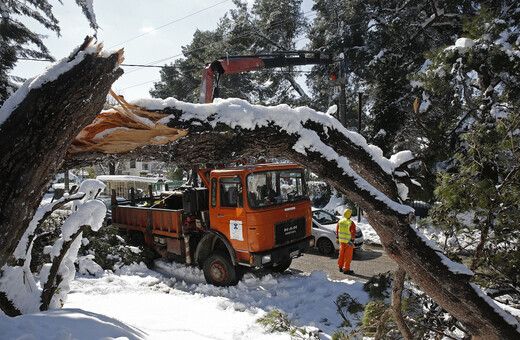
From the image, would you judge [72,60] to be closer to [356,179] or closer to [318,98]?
[356,179]

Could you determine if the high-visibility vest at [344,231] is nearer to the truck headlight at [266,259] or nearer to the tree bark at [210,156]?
the truck headlight at [266,259]

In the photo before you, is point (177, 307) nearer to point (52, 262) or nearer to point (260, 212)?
point (52, 262)

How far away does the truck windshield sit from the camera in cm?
659

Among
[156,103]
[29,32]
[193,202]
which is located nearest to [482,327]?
[156,103]

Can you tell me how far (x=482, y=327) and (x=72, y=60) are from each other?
3157mm

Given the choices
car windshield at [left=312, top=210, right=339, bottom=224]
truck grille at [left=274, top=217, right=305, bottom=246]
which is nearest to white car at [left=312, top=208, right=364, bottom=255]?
car windshield at [left=312, top=210, right=339, bottom=224]

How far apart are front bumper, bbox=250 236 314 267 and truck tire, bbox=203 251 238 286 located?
744 mm

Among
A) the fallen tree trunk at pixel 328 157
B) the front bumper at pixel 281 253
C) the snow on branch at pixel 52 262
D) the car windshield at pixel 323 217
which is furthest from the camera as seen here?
the car windshield at pixel 323 217

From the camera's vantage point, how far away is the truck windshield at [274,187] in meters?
6.59

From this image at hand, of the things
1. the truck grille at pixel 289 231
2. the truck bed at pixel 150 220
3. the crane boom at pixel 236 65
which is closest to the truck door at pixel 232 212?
the truck grille at pixel 289 231

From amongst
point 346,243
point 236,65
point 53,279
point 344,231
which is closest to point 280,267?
point 346,243

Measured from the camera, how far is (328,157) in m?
2.27

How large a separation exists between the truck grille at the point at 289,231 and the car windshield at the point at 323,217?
326 centimetres

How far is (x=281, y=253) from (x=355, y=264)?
3.12 m
